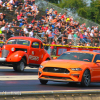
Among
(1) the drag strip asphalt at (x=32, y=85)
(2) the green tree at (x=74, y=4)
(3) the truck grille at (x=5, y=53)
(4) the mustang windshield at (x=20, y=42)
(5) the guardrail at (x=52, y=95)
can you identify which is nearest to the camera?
(5) the guardrail at (x=52, y=95)

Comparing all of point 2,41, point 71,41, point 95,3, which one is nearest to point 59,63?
point 2,41

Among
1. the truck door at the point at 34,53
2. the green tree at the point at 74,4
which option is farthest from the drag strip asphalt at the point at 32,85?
the green tree at the point at 74,4

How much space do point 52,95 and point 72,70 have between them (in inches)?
165

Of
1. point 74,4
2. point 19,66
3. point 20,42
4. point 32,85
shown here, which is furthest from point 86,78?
point 74,4

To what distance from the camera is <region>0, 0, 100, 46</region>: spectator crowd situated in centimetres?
2912

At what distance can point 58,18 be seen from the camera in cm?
3269

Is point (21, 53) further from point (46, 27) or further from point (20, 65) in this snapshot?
point (46, 27)

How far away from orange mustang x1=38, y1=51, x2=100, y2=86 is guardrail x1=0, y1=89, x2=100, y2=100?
3501 mm

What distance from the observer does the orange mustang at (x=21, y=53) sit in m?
17.2

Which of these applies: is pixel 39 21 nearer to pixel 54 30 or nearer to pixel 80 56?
pixel 54 30

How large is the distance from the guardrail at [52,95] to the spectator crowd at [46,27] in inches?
834

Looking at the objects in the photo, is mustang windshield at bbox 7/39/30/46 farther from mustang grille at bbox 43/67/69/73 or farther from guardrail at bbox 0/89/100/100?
guardrail at bbox 0/89/100/100

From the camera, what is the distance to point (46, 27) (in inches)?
1190

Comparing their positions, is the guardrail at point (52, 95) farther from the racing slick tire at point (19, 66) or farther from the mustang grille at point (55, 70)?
the racing slick tire at point (19, 66)
